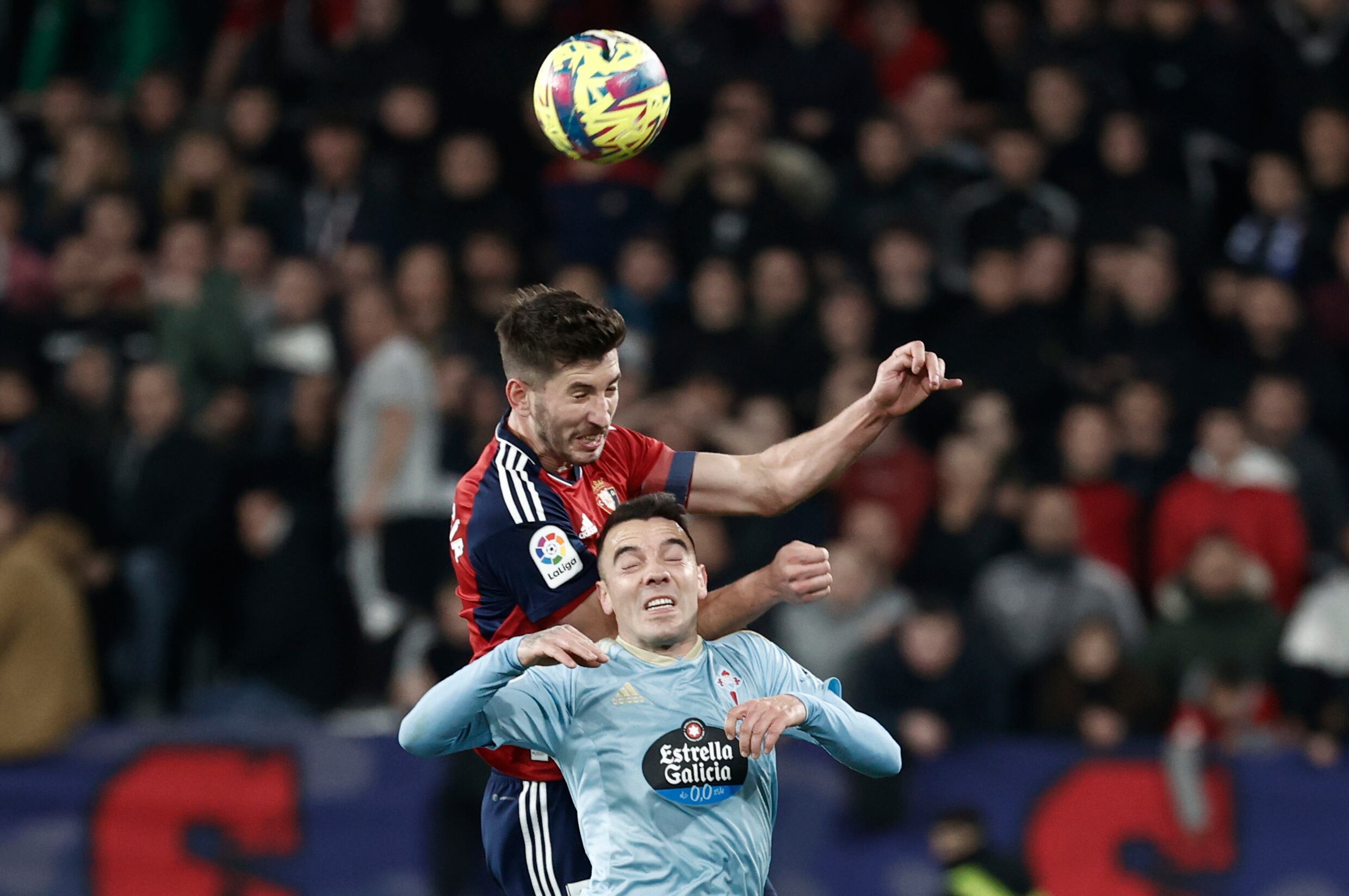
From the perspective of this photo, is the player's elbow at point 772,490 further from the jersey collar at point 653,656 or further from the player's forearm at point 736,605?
the jersey collar at point 653,656

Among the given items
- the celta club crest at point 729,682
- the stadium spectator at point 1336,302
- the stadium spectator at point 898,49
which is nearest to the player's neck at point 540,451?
the celta club crest at point 729,682

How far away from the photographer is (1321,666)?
1014 centimetres

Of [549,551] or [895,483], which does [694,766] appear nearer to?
[549,551]

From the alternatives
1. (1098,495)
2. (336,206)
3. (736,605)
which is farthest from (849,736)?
(336,206)

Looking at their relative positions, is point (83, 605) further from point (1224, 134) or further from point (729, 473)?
point (1224, 134)

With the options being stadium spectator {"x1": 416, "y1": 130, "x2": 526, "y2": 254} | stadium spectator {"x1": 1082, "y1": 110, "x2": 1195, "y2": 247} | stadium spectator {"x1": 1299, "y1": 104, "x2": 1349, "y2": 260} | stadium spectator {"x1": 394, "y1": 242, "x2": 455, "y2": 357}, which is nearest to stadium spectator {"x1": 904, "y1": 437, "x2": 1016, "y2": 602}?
stadium spectator {"x1": 1082, "y1": 110, "x2": 1195, "y2": 247}

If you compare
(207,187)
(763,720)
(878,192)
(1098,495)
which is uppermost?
(207,187)

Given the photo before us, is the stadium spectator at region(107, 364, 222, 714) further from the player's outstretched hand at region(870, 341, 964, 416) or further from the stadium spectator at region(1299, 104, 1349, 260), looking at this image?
the stadium spectator at region(1299, 104, 1349, 260)

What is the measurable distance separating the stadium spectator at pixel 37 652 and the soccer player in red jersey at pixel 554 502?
4.83m

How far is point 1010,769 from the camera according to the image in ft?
33.3

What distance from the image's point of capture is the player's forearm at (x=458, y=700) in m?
5.58

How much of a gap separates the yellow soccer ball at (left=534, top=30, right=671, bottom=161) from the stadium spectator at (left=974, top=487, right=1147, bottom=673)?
4.33 m

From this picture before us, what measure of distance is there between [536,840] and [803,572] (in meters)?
1.33

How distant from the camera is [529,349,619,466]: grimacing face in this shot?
6.02 meters
